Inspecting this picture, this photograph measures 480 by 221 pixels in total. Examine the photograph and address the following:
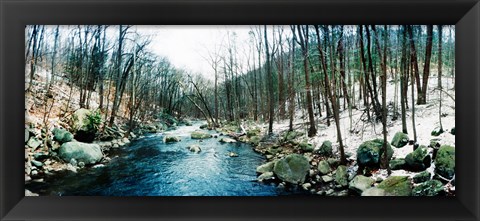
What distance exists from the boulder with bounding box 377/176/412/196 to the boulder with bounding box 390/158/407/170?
0.08 m

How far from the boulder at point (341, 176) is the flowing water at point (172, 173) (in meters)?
0.35

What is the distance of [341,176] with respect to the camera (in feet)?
7.68

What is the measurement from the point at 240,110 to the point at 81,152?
1.35m

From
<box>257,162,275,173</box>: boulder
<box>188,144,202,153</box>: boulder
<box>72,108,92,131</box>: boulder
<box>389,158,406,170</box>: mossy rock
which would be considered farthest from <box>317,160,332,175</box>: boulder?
<box>72,108,92,131</box>: boulder

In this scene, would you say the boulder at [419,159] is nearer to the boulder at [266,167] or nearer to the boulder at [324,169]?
the boulder at [324,169]

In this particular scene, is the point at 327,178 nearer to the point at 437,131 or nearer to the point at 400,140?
the point at 400,140

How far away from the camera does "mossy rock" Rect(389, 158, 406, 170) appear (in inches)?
91.8

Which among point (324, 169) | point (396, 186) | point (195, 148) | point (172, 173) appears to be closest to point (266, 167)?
point (324, 169)

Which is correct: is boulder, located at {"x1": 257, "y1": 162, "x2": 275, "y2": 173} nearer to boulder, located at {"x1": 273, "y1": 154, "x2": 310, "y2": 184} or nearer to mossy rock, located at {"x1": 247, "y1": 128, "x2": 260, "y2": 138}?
boulder, located at {"x1": 273, "y1": 154, "x2": 310, "y2": 184}

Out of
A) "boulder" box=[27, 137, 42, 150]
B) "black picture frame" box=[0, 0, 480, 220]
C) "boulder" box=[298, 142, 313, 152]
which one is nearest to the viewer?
"black picture frame" box=[0, 0, 480, 220]

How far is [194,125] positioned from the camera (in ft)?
7.80
